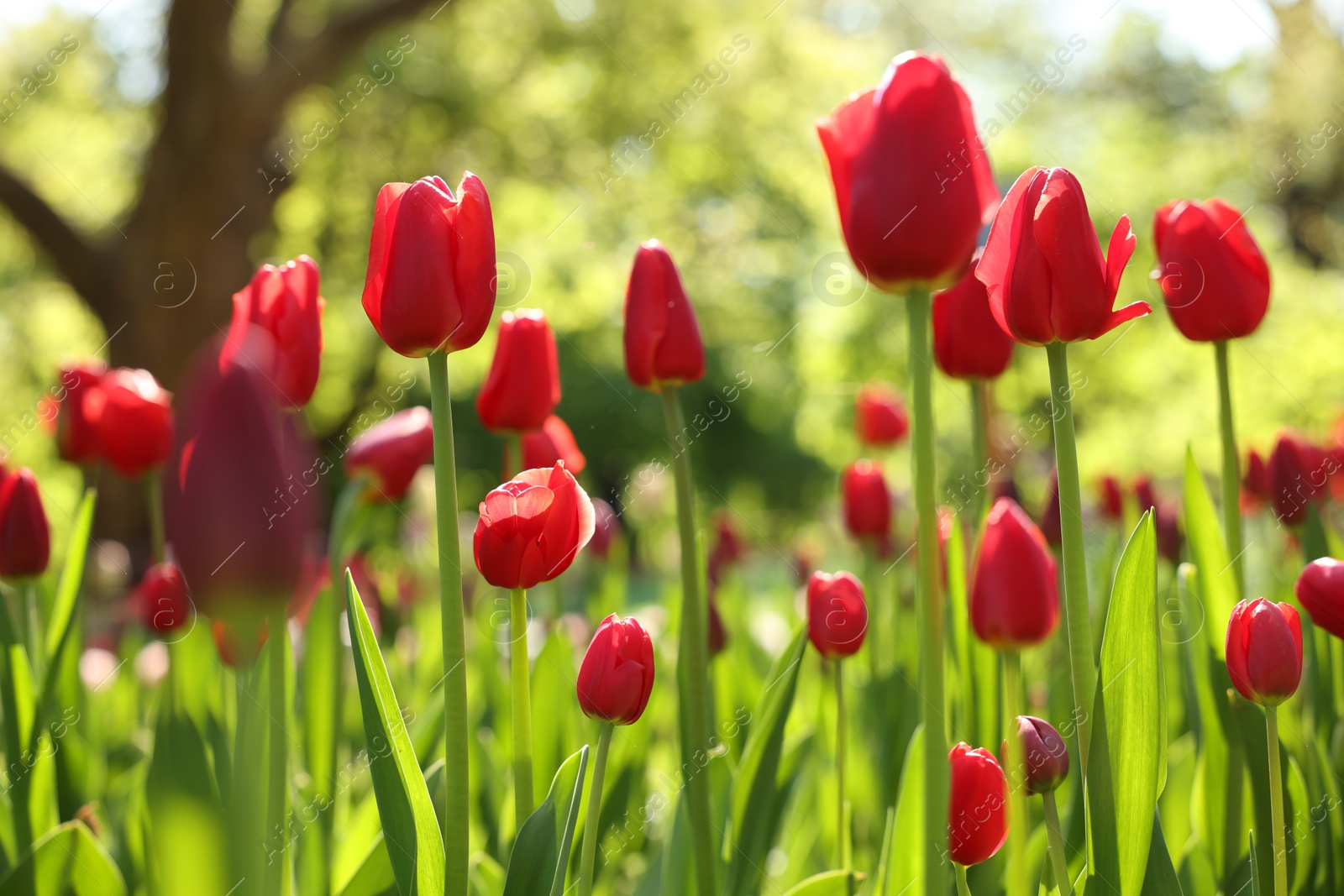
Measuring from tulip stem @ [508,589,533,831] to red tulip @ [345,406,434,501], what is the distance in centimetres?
66

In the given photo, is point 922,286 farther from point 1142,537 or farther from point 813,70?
point 813,70

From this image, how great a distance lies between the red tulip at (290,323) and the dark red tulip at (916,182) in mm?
575

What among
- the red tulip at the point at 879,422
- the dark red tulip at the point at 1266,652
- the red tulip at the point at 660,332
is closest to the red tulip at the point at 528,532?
the red tulip at the point at 660,332

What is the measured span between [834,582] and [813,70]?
1270cm

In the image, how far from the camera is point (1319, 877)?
3.77 ft

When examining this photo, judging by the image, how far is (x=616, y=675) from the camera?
87cm

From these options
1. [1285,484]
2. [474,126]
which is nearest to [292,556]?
[1285,484]

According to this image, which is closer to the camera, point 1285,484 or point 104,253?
point 1285,484

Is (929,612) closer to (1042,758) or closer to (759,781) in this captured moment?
(1042,758)

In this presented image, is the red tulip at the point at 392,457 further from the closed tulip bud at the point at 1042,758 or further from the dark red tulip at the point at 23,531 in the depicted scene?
the closed tulip bud at the point at 1042,758

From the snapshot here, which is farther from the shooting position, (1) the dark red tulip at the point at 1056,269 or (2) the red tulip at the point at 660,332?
(2) the red tulip at the point at 660,332

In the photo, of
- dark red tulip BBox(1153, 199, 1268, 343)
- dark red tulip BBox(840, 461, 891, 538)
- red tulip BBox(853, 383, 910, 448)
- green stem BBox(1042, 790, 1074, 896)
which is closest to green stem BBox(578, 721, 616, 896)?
green stem BBox(1042, 790, 1074, 896)

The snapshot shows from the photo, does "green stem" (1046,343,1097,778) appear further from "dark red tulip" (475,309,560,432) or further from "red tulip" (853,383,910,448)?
"red tulip" (853,383,910,448)

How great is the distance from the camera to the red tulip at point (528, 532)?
2.80 ft
